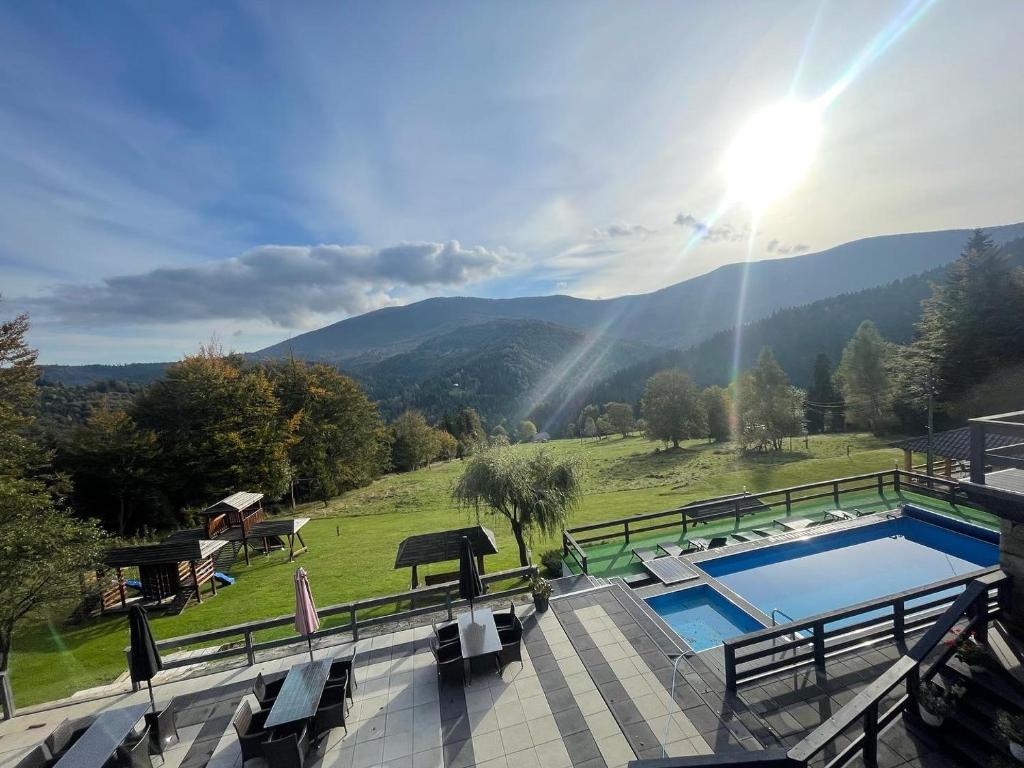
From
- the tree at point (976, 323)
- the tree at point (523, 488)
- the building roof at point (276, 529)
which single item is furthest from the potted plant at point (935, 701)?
the tree at point (976, 323)

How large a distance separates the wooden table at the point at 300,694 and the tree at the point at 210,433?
26435mm

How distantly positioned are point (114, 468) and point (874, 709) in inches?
1511

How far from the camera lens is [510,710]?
7.39m

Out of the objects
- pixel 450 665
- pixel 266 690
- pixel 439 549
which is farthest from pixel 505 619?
pixel 439 549

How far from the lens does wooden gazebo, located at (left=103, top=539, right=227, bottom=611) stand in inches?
590

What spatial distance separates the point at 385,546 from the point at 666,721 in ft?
51.9

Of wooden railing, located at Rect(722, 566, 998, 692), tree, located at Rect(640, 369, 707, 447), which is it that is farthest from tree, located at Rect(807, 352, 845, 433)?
wooden railing, located at Rect(722, 566, 998, 692)

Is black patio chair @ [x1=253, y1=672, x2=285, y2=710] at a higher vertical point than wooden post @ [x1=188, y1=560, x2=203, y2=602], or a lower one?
higher

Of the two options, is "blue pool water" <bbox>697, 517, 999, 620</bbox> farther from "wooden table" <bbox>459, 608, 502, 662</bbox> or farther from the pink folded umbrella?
the pink folded umbrella

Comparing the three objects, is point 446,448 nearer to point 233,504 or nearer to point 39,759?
point 233,504

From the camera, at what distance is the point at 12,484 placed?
14.8 m

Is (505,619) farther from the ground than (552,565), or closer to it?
farther from the ground

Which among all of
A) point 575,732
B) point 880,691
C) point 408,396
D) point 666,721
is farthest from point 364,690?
point 408,396

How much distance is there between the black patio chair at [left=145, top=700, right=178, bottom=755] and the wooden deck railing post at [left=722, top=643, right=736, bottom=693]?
29.6ft
